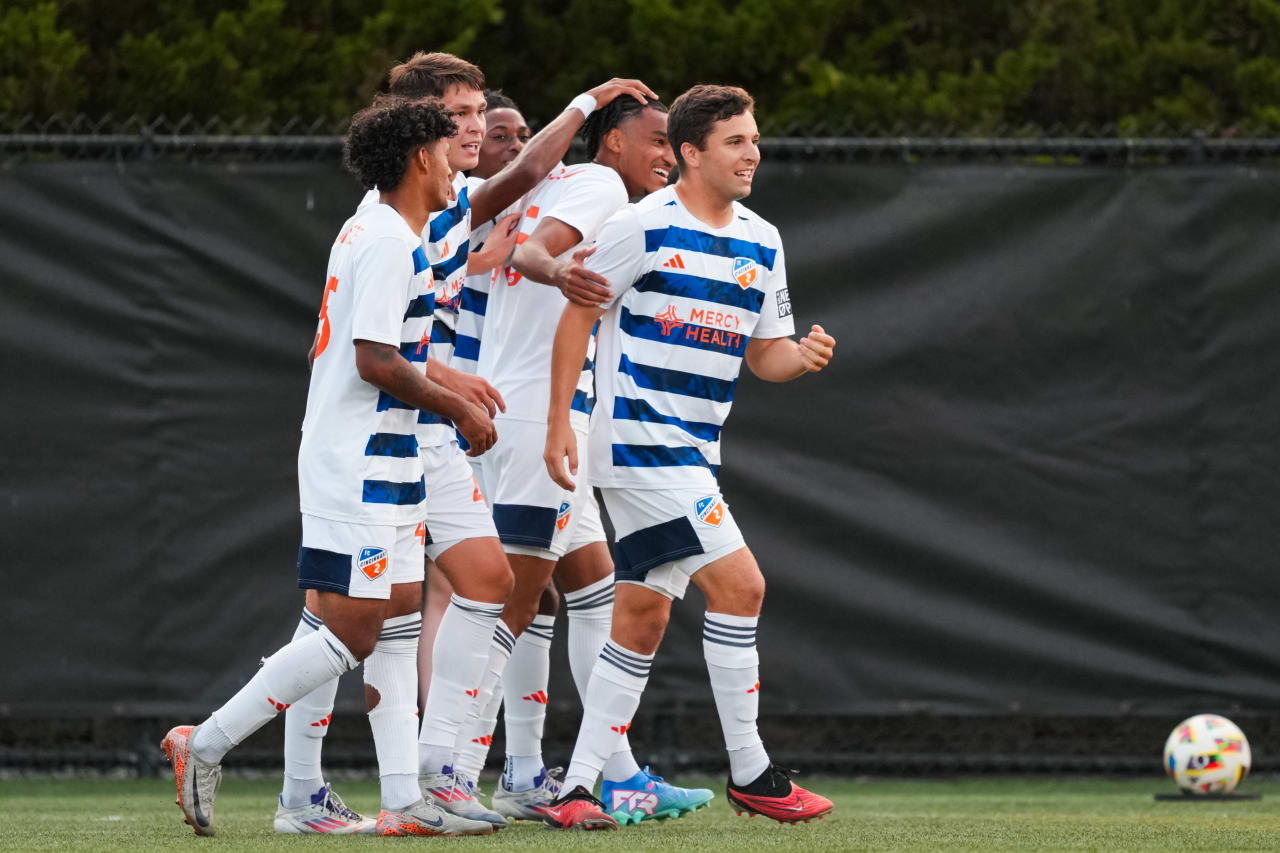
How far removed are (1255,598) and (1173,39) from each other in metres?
2.66

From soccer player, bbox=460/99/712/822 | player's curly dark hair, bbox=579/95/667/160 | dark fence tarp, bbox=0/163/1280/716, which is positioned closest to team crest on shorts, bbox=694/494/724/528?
soccer player, bbox=460/99/712/822

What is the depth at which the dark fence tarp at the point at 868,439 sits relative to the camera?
6633 millimetres

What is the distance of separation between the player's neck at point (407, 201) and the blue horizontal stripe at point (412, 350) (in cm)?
29

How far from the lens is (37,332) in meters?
6.69

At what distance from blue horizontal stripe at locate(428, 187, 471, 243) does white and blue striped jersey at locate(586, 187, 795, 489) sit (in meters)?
0.39

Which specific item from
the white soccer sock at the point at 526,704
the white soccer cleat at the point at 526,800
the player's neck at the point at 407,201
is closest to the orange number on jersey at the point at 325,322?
the player's neck at the point at 407,201

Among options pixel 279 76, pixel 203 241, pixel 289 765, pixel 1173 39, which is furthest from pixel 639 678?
pixel 1173 39

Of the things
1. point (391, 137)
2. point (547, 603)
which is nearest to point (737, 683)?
point (547, 603)

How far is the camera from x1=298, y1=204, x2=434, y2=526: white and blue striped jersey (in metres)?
4.18

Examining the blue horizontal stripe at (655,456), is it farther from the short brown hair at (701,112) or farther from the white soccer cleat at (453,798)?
the white soccer cleat at (453,798)

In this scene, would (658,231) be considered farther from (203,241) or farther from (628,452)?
(203,241)

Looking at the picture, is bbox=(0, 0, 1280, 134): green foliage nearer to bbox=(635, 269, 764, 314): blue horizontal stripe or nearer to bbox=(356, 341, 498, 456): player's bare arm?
bbox=(635, 269, 764, 314): blue horizontal stripe

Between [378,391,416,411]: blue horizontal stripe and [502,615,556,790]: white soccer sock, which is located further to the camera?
[502,615,556,790]: white soccer sock

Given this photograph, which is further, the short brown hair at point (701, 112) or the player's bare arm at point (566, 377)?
the short brown hair at point (701, 112)
